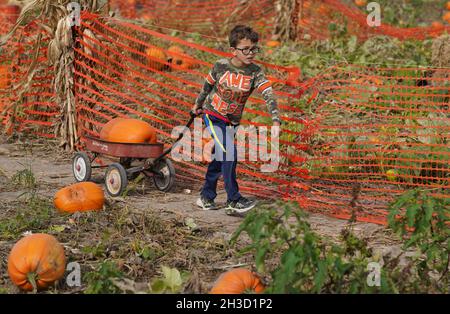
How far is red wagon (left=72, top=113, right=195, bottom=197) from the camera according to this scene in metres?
6.78

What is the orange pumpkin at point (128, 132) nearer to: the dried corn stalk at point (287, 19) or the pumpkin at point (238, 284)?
the pumpkin at point (238, 284)

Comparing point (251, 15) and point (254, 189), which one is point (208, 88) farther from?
point (251, 15)

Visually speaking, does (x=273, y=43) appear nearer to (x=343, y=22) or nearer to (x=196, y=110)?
(x=343, y=22)

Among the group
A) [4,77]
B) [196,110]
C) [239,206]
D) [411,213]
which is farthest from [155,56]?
[411,213]

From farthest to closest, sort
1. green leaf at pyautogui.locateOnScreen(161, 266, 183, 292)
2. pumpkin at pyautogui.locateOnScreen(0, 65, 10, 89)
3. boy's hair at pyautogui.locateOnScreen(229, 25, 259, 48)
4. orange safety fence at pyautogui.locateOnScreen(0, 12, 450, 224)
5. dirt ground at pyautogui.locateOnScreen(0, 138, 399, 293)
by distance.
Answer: pumpkin at pyautogui.locateOnScreen(0, 65, 10, 89) → orange safety fence at pyautogui.locateOnScreen(0, 12, 450, 224) → boy's hair at pyautogui.locateOnScreen(229, 25, 259, 48) → dirt ground at pyautogui.locateOnScreen(0, 138, 399, 293) → green leaf at pyautogui.locateOnScreen(161, 266, 183, 292)

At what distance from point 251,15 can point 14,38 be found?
4.80 metres

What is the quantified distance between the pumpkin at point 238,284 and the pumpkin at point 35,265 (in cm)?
96

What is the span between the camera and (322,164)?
7.51m

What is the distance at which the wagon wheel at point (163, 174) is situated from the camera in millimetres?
7020

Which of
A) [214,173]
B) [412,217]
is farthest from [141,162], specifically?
[412,217]

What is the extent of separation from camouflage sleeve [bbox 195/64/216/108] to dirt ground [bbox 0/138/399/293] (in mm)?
826

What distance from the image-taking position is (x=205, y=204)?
6.54m

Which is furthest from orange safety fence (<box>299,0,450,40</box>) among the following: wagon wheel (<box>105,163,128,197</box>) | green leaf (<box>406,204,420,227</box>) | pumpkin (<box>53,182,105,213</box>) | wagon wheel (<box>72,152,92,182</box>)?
green leaf (<box>406,204,420,227</box>)

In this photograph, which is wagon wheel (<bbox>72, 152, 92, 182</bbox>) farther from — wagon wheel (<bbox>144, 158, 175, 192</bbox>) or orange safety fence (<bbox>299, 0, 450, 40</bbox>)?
orange safety fence (<bbox>299, 0, 450, 40</bbox>)
